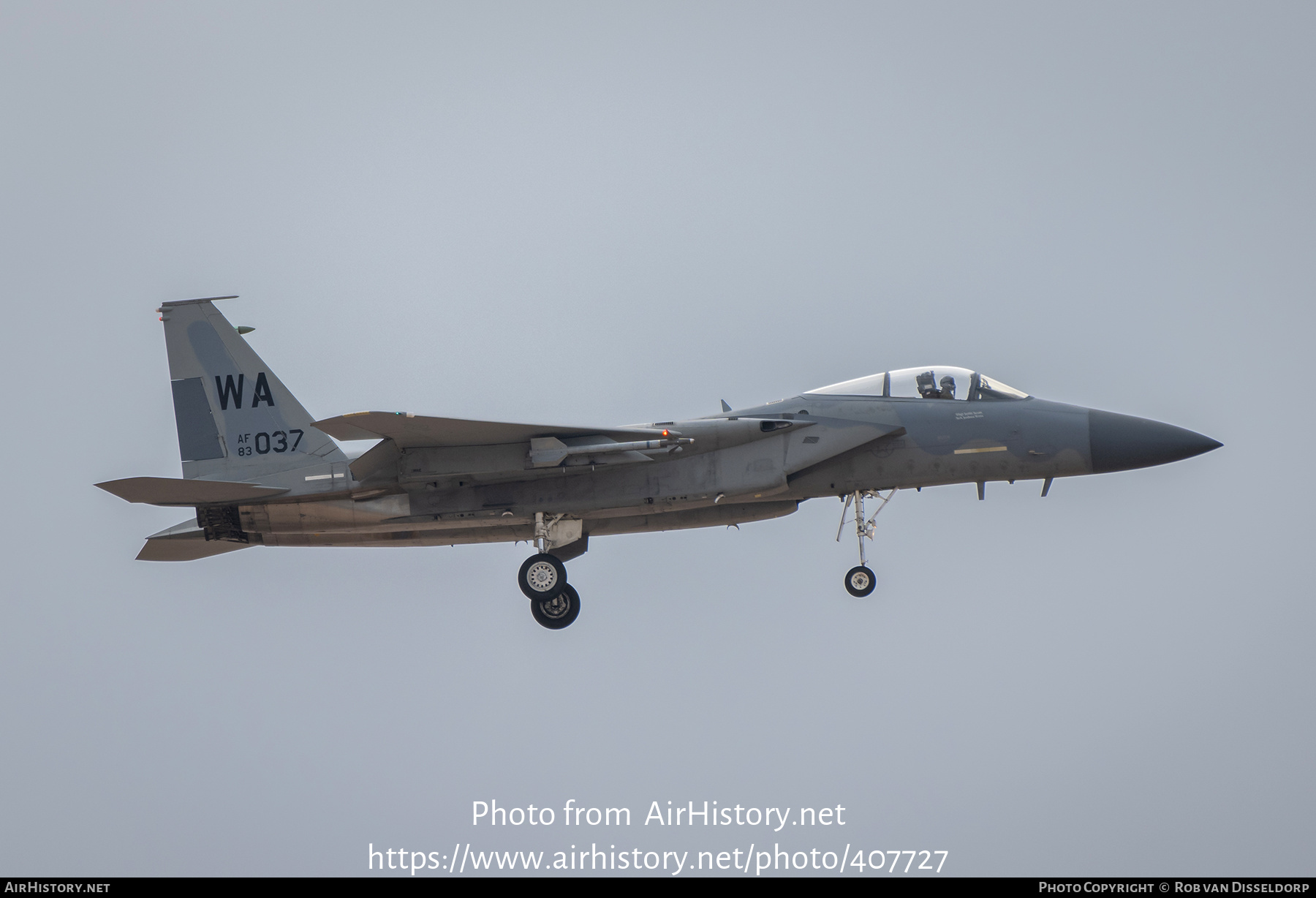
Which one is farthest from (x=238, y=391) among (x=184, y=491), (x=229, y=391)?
(x=184, y=491)

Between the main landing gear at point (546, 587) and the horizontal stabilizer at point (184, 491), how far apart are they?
328cm

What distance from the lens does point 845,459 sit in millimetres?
16859

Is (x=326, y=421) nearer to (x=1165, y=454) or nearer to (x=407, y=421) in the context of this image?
(x=407, y=421)

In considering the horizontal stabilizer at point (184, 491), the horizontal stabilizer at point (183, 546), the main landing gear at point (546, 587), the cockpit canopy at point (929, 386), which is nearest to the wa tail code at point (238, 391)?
the horizontal stabilizer at point (184, 491)

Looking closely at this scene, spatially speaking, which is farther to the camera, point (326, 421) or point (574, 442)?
point (574, 442)

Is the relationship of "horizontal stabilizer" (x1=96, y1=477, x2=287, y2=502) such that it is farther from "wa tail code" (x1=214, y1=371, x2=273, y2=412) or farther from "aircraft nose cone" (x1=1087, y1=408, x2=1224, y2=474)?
"aircraft nose cone" (x1=1087, y1=408, x2=1224, y2=474)

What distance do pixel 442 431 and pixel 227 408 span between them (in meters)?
3.74

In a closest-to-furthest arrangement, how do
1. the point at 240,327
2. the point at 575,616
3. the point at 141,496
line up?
the point at 141,496
the point at 575,616
the point at 240,327

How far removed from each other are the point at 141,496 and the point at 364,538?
2897 mm

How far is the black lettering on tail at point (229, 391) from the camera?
17.7 meters

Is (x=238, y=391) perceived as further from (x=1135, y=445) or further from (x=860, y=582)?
(x=1135, y=445)

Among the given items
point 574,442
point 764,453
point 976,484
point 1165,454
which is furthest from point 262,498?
point 1165,454

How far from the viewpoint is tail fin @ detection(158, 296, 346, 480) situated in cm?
1741

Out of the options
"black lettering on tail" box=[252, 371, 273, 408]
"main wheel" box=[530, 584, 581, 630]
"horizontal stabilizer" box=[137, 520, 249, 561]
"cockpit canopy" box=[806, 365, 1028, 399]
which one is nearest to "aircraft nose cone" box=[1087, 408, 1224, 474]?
"cockpit canopy" box=[806, 365, 1028, 399]
